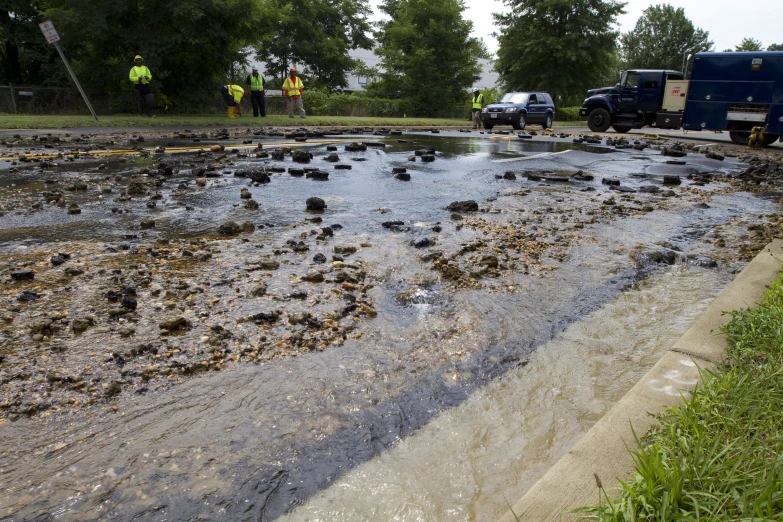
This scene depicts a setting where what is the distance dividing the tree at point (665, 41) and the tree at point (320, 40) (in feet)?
159

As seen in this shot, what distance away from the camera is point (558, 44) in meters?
40.8

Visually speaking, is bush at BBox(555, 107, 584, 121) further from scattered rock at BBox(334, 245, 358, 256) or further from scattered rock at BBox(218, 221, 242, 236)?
scattered rock at BBox(334, 245, 358, 256)

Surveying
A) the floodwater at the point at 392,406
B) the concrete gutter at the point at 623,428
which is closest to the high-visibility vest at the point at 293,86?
the floodwater at the point at 392,406

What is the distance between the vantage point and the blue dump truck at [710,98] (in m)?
19.5

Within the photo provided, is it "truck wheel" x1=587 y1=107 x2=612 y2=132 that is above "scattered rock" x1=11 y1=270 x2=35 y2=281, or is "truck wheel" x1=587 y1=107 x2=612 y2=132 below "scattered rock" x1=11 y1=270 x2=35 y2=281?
above

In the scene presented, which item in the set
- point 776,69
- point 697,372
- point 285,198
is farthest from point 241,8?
point 697,372

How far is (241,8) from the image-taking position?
71.9 feet

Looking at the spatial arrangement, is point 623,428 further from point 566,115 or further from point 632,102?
point 566,115

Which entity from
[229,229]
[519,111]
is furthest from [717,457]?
[519,111]

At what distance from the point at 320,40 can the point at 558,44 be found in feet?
63.4

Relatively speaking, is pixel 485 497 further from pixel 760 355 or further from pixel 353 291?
pixel 353 291

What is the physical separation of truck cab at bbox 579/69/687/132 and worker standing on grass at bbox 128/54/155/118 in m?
19.5

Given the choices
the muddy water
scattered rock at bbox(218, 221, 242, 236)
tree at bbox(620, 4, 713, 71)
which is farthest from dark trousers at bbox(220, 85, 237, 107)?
tree at bbox(620, 4, 713, 71)

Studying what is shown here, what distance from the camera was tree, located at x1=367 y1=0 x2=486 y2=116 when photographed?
40156mm
